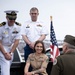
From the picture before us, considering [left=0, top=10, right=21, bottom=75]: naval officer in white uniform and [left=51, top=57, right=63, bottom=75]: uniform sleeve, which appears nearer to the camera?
[left=51, top=57, right=63, bottom=75]: uniform sleeve

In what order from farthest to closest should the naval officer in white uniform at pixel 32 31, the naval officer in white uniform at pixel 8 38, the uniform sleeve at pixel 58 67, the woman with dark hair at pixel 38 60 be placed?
the naval officer in white uniform at pixel 32 31 < the woman with dark hair at pixel 38 60 < the naval officer in white uniform at pixel 8 38 < the uniform sleeve at pixel 58 67

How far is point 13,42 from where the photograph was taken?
14.8ft

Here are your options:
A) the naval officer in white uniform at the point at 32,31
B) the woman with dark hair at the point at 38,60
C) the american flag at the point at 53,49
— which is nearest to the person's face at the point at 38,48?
the woman with dark hair at the point at 38,60

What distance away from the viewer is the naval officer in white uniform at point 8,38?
4.19 metres

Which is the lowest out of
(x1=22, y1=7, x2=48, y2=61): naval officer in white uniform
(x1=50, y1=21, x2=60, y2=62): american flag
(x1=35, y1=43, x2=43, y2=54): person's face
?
(x1=50, y1=21, x2=60, y2=62): american flag

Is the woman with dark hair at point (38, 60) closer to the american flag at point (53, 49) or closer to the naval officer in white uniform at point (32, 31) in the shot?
the naval officer in white uniform at point (32, 31)

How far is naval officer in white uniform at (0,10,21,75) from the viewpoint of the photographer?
4.19 metres

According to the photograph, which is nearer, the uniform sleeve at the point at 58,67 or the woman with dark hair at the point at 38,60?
the uniform sleeve at the point at 58,67

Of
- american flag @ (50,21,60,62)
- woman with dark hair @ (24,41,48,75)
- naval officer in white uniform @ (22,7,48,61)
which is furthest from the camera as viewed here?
Result: american flag @ (50,21,60,62)

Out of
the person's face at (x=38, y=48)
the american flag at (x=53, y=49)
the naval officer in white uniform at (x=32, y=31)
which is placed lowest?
the american flag at (x=53, y=49)

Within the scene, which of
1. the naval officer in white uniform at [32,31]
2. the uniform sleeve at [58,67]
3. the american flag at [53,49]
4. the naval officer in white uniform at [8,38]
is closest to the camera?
the uniform sleeve at [58,67]

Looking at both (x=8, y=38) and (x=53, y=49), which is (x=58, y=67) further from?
(x=53, y=49)

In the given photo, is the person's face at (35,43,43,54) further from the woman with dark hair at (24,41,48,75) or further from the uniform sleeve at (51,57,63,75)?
the uniform sleeve at (51,57,63,75)

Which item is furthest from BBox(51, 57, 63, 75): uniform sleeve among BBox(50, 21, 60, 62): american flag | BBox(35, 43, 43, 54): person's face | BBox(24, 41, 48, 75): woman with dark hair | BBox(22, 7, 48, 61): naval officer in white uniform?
BBox(50, 21, 60, 62): american flag
